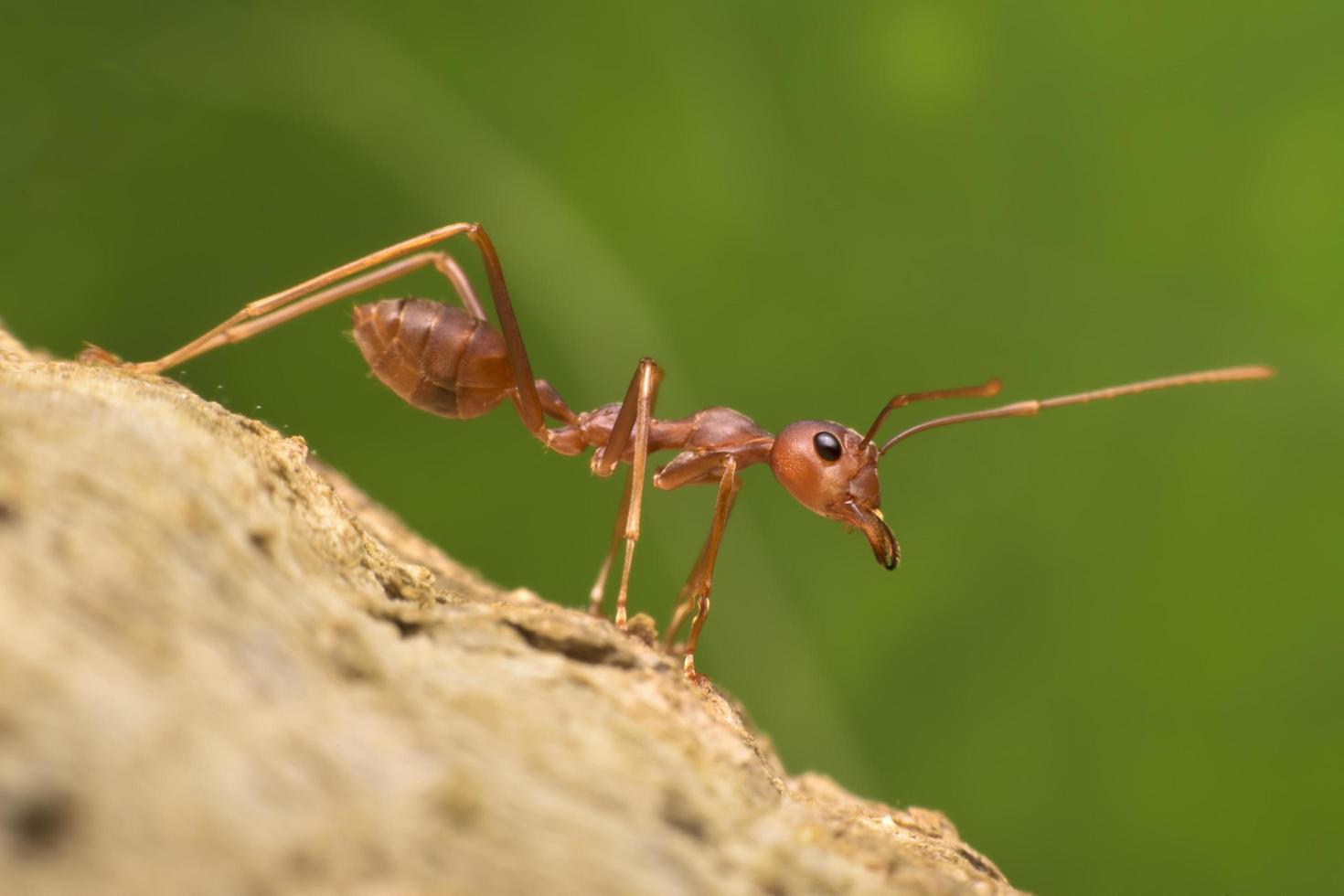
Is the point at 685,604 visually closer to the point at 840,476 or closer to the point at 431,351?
the point at 840,476

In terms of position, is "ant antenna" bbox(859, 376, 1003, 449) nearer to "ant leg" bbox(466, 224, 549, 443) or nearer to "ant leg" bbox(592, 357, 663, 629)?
"ant leg" bbox(592, 357, 663, 629)

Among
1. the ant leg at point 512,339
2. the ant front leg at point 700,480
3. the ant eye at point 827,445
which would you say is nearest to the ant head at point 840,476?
the ant eye at point 827,445

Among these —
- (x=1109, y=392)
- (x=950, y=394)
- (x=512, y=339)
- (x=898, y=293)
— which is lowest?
(x=512, y=339)

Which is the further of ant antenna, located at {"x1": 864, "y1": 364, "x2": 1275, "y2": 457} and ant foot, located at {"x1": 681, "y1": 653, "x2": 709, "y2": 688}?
ant antenna, located at {"x1": 864, "y1": 364, "x2": 1275, "y2": 457}

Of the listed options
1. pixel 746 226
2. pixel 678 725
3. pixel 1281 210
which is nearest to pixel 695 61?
pixel 746 226

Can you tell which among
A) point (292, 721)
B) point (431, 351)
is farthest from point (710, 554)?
point (292, 721)

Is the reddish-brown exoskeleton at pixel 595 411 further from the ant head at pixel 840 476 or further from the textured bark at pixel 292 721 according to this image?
the textured bark at pixel 292 721

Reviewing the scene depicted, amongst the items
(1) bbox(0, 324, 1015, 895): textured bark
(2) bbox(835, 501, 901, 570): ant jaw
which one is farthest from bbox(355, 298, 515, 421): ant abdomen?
(1) bbox(0, 324, 1015, 895): textured bark
